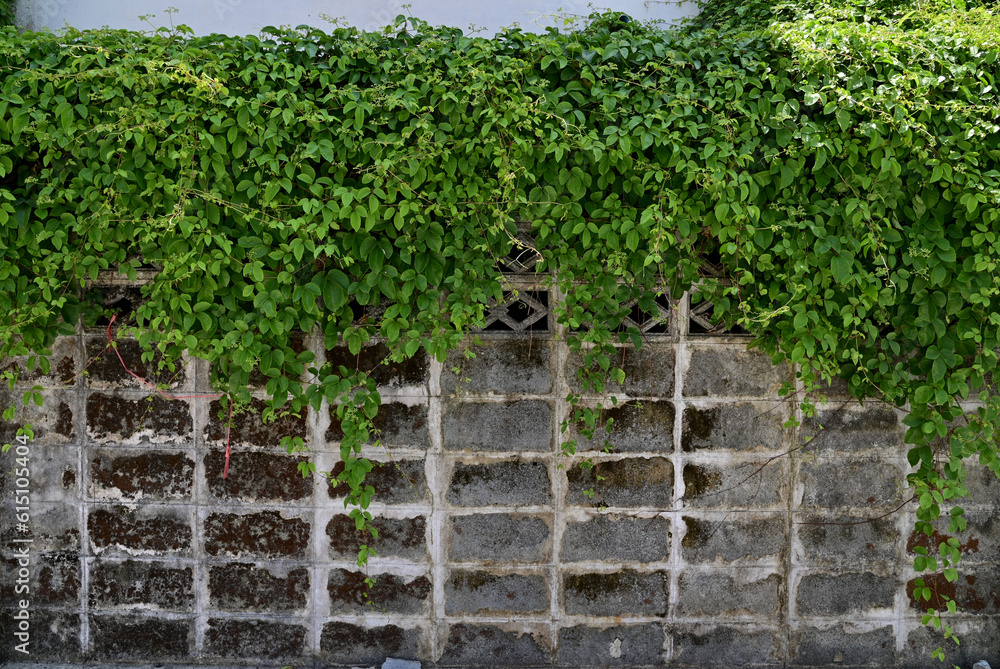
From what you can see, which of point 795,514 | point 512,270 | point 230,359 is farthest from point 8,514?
point 795,514

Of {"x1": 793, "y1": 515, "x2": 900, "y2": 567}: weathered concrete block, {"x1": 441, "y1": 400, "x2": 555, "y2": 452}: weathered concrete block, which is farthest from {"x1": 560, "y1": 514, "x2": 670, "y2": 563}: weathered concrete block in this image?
{"x1": 793, "y1": 515, "x2": 900, "y2": 567}: weathered concrete block

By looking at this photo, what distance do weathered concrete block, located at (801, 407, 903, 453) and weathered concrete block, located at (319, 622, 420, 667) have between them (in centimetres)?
226

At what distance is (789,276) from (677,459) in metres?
1.06

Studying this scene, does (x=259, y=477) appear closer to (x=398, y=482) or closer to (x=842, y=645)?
(x=398, y=482)

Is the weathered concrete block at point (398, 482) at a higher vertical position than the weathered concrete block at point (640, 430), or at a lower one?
lower

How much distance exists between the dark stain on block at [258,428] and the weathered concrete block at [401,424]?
193 mm

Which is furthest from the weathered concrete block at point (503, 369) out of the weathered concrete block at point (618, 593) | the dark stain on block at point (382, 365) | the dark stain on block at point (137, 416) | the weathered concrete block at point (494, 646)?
the dark stain on block at point (137, 416)

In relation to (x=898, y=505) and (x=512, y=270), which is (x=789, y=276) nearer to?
(x=512, y=270)

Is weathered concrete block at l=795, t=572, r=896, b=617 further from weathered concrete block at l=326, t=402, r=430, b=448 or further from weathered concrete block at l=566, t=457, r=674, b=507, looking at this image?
weathered concrete block at l=326, t=402, r=430, b=448

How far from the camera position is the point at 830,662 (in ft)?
11.1

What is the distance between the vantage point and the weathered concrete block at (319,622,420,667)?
132 inches

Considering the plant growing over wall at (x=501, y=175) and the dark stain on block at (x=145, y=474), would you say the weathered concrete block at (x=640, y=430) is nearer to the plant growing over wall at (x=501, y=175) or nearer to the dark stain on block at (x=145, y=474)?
the plant growing over wall at (x=501, y=175)

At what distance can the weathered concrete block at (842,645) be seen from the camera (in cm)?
336

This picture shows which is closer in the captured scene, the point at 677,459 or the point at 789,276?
the point at 789,276
